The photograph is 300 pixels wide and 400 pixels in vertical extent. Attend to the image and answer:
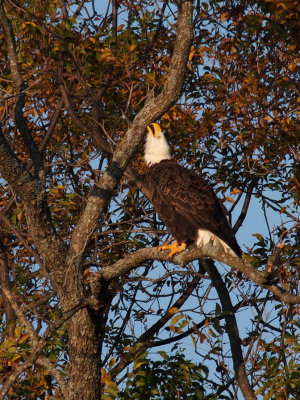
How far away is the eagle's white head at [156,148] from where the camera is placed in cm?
705

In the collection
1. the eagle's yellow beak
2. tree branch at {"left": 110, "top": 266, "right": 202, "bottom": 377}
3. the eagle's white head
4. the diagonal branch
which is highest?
the eagle's yellow beak

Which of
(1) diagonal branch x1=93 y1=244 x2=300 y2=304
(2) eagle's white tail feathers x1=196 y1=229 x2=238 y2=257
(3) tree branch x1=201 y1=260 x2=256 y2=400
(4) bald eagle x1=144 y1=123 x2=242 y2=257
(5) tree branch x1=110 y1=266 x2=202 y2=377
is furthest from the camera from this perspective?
(5) tree branch x1=110 y1=266 x2=202 y2=377

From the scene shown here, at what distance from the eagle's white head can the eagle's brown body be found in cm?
51

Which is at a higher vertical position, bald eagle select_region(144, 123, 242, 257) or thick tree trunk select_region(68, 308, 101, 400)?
bald eagle select_region(144, 123, 242, 257)

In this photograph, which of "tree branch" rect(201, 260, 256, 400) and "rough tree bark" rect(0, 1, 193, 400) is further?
"tree branch" rect(201, 260, 256, 400)

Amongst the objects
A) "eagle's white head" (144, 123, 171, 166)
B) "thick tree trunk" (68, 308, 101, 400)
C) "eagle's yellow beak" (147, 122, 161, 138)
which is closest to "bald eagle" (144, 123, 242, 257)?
"eagle's white head" (144, 123, 171, 166)

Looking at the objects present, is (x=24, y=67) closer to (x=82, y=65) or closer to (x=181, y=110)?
(x=82, y=65)

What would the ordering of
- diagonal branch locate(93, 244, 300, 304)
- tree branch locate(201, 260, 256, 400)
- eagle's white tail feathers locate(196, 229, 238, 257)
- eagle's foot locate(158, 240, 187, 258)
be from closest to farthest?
1. diagonal branch locate(93, 244, 300, 304)
2. eagle's foot locate(158, 240, 187, 258)
3. eagle's white tail feathers locate(196, 229, 238, 257)
4. tree branch locate(201, 260, 256, 400)

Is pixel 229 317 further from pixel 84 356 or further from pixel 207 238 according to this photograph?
pixel 84 356

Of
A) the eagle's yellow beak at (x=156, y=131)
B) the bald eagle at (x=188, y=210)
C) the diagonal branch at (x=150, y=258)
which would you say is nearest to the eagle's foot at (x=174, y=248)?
the bald eagle at (x=188, y=210)

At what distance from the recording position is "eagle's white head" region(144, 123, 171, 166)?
7.05 meters

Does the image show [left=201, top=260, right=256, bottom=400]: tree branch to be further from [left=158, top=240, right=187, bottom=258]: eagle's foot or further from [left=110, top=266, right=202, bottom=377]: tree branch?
[left=158, top=240, right=187, bottom=258]: eagle's foot

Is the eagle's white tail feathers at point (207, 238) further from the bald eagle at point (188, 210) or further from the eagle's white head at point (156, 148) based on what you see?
the eagle's white head at point (156, 148)

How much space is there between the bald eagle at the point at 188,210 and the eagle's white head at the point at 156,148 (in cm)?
42
